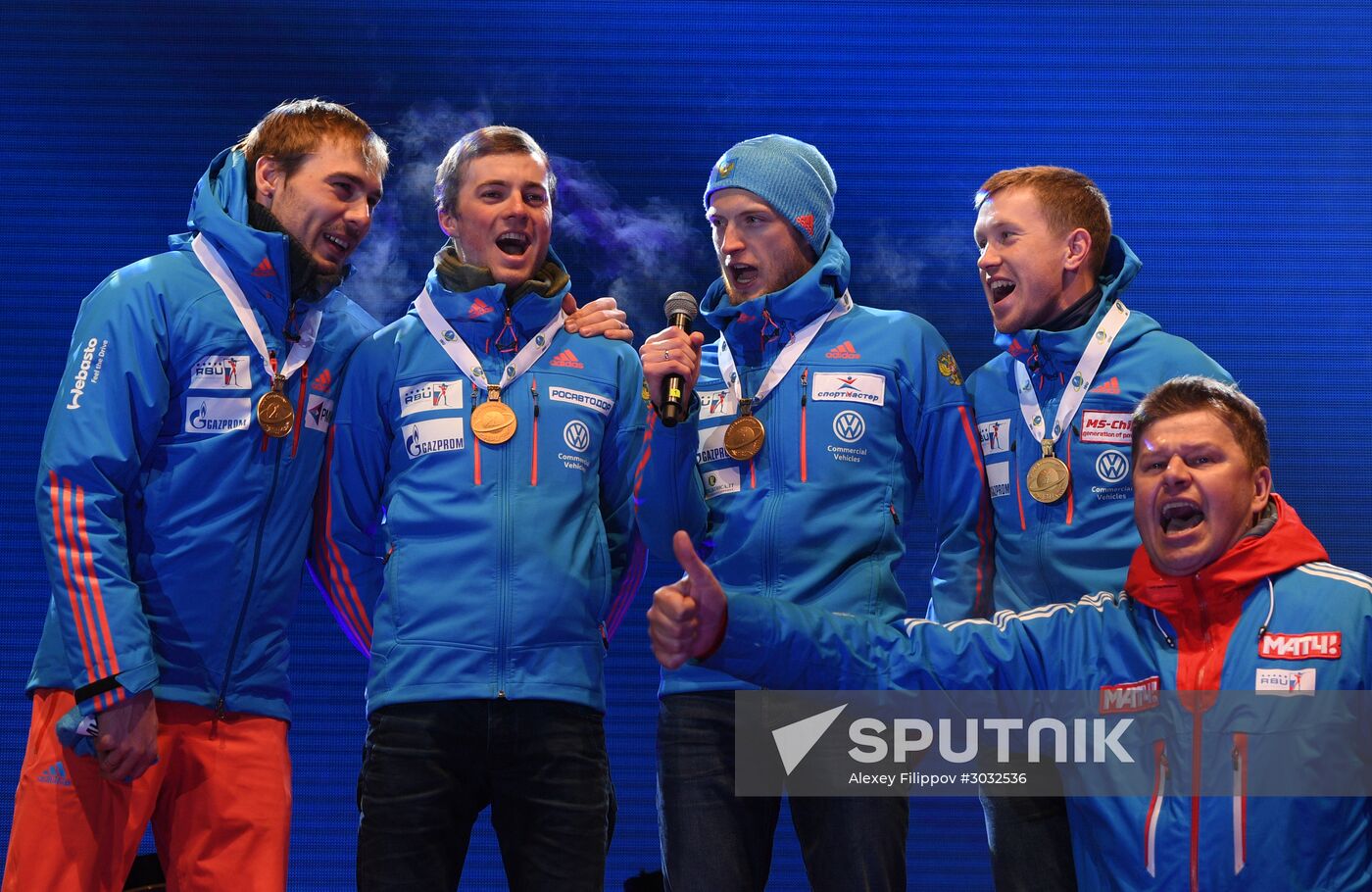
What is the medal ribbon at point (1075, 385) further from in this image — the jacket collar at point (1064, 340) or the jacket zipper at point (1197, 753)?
the jacket zipper at point (1197, 753)

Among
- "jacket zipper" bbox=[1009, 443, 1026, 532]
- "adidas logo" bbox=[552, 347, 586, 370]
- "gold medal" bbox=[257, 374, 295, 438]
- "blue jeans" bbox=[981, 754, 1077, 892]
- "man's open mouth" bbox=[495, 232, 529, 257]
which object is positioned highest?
"man's open mouth" bbox=[495, 232, 529, 257]

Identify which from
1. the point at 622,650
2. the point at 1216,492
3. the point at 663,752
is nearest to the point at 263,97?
the point at 622,650

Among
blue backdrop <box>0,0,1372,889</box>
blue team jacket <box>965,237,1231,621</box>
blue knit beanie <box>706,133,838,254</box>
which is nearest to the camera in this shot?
blue team jacket <box>965,237,1231,621</box>

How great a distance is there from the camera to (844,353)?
2594 millimetres

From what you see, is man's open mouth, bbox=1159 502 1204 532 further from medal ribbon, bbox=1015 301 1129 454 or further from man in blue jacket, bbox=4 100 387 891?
man in blue jacket, bbox=4 100 387 891

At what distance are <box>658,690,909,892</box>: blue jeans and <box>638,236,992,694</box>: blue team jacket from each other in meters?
0.08

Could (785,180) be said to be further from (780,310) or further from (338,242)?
(338,242)

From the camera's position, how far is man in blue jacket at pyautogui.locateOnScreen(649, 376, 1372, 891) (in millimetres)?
1976

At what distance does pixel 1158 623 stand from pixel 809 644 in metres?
0.53

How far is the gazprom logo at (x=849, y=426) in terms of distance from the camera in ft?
8.26

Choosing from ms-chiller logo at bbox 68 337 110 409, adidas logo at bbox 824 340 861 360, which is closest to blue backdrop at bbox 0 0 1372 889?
adidas logo at bbox 824 340 861 360

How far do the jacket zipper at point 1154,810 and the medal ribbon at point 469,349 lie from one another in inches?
49.3

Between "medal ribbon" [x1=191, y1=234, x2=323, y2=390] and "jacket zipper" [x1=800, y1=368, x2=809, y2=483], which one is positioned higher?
"medal ribbon" [x1=191, y1=234, x2=323, y2=390]

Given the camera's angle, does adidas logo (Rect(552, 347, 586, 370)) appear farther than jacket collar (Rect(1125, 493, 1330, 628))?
Yes
